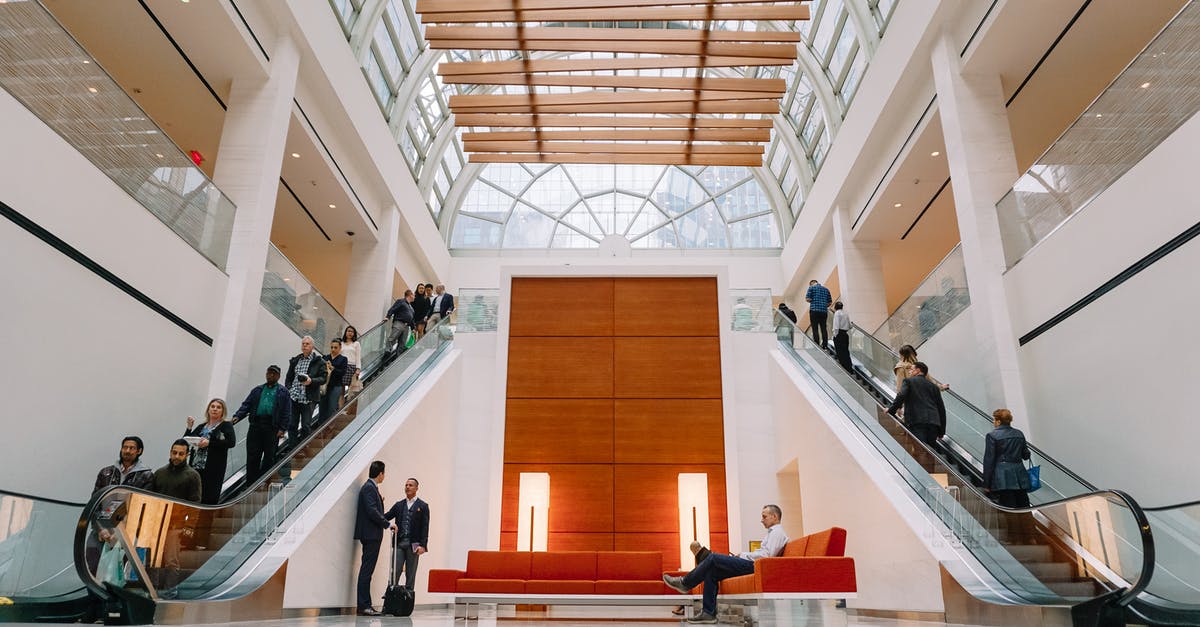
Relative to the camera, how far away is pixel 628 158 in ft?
48.4

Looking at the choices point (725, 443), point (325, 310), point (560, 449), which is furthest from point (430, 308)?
point (725, 443)

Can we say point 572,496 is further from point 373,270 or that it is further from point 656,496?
point 373,270

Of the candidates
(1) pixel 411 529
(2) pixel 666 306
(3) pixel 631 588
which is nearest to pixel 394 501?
(1) pixel 411 529

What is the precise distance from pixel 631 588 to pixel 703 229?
18523 mm

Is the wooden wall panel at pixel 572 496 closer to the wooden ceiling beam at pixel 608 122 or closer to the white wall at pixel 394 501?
the white wall at pixel 394 501

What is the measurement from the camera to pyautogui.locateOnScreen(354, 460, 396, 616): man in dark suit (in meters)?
8.02

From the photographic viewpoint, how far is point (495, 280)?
25516 mm

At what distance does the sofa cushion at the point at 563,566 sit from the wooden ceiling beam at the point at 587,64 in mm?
7819

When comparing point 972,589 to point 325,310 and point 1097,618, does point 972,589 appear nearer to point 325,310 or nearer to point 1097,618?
point 1097,618

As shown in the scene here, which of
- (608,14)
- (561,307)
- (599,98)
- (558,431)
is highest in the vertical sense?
(608,14)

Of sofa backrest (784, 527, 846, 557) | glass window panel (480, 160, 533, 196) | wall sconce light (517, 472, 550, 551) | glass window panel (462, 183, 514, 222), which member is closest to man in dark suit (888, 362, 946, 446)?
sofa backrest (784, 527, 846, 557)

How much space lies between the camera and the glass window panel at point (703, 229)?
83.7 ft

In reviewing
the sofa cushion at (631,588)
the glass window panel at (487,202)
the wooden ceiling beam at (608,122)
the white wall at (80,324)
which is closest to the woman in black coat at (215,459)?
the white wall at (80,324)

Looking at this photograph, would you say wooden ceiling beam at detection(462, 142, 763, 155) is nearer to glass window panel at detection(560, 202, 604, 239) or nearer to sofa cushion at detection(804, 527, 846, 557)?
sofa cushion at detection(804, 527, 846, 557)
